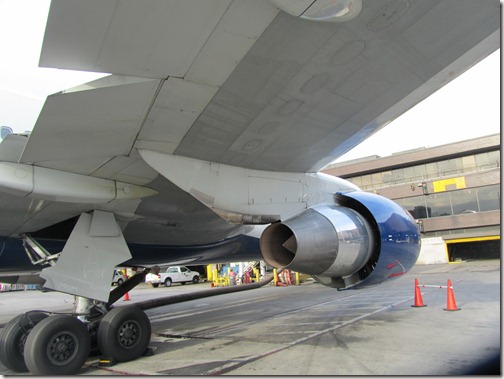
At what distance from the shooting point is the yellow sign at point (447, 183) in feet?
107

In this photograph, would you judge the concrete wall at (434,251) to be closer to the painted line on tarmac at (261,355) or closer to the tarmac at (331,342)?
the tarmac at (331,342)

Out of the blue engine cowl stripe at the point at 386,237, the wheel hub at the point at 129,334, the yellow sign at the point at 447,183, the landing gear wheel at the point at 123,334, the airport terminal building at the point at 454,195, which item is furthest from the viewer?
the yellow sign at the point at 447,183

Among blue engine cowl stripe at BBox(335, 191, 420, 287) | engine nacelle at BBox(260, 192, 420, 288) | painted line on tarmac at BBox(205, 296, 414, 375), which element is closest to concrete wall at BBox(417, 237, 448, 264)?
painted line on tarmac at BBox(205, 296, 414, 375)

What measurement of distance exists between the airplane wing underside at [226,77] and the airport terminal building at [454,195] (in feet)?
94.5

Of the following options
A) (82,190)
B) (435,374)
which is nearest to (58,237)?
(82,190)

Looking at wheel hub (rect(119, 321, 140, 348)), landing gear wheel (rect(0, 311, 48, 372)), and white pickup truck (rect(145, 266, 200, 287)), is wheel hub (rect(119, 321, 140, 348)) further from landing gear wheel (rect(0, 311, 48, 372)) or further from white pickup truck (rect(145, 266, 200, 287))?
white pickup truck (rect(145, 266, 200, 287))

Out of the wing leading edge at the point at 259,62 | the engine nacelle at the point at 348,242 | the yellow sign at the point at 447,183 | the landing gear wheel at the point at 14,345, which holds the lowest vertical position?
the landing gear wheel at the point at 14,345

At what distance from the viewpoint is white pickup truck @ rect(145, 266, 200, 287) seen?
1060 inches

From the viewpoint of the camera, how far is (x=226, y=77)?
3.20 metres

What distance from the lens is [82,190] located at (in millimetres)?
4562

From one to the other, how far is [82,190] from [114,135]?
107cm

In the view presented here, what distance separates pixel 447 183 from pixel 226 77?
113 ft

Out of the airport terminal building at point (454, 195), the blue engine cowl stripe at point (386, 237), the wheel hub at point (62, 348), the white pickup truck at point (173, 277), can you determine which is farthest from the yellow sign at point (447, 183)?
the wheel hub at point (62, 348)

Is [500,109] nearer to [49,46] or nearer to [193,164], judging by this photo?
[193,164]
